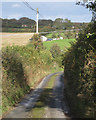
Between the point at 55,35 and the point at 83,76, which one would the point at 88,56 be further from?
the point at 55,35

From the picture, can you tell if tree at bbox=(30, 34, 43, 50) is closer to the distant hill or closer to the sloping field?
the sloping field

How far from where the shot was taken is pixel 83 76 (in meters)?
13.9

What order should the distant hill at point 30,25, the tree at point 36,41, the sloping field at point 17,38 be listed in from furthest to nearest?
the tree at point 36,41
the sloping field at point 17,38
the distant hill at point 30,25

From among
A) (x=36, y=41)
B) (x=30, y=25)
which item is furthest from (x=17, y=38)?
(x=30, y=25)

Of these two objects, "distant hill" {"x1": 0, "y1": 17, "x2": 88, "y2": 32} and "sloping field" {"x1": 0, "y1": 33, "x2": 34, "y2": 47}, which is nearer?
"distant hill" {"x1": 0, "y1": 17, "x2": 88, "y2": 32}

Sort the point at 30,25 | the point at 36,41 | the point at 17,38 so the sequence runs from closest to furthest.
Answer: the point at 17,38 → the point at 36,41 → the point at 30,25

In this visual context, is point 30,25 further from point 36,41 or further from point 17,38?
point 17,38

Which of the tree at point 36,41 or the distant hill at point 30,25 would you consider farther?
the tree at point 36,41

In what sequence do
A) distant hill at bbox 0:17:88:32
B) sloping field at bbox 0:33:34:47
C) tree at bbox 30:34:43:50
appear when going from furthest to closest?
tree at bbox 30:34:43:50
sloping field at bbox 0:33:34:47
distant hill at bbox 0:17:88:32

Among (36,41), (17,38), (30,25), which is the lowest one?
(36,41)

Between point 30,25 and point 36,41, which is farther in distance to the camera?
point 30,25

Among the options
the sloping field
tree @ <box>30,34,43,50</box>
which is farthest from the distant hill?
tree @ <box>30,34,43,50</box>

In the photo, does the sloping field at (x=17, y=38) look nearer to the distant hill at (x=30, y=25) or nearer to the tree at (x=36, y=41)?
the distant hill at (x=30, y=25)

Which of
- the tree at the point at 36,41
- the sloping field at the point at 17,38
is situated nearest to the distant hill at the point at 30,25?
the sloping field at the point at 17,38
